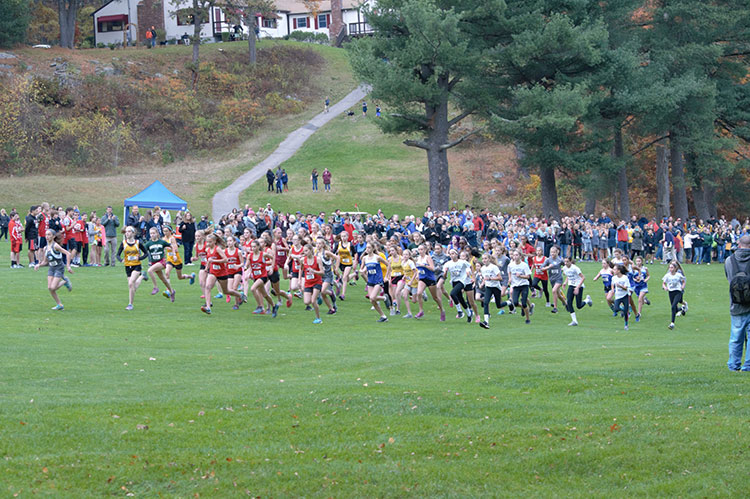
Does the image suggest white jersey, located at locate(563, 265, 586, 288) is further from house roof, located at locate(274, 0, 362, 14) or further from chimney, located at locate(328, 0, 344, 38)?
house roof, located at locate(274, 0, 362, 14)

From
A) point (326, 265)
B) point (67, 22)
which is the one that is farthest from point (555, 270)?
point (67, 22)

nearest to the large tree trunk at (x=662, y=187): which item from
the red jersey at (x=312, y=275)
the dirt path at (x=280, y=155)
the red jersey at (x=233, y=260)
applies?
the dirt path at (x=280, y=155)

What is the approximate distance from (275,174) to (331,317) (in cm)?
3370

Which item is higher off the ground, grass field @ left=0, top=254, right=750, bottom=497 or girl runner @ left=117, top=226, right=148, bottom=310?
girl runner @ left=117, top=226, right=148, bottom=310

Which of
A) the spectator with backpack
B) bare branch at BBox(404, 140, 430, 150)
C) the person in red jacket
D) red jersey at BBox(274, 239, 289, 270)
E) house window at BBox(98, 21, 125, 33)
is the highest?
house window at BBox(98, 21, 125, 33)

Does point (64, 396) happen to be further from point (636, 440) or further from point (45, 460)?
point (636, 440)

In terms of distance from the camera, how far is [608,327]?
20703mm

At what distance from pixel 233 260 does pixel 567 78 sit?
26302mm

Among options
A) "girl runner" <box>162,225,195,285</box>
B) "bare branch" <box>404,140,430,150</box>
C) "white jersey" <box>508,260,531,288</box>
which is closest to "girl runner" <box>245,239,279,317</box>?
"girl runner" <box>162,225,195,285</box>

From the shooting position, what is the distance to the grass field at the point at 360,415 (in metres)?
7.86

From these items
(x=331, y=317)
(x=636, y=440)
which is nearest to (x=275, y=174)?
(x=331, y=317)

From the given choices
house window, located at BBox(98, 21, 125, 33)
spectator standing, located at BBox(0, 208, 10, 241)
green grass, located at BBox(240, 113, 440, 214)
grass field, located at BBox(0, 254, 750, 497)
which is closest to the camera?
grass field, located at BBox(0, 254, 750, 497)

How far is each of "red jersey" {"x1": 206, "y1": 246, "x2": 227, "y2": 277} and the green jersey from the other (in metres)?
1.70

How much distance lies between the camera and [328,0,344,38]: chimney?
86.1 metres
